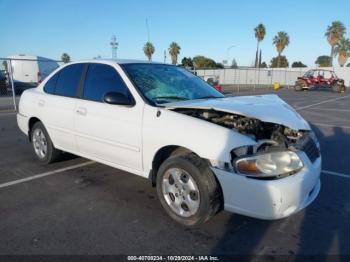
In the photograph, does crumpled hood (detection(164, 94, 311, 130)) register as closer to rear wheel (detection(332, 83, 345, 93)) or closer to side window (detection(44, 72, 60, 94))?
side window (detection(44, 72, 60, 94))

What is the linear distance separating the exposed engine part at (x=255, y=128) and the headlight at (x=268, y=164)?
21 centimetres

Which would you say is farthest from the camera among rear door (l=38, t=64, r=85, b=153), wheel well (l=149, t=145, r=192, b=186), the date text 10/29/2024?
rear door (l=38, t=64, r=85, b=153)

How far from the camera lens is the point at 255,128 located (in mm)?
3604

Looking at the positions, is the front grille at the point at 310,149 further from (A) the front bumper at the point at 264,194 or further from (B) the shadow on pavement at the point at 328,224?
(B) the shadow on pavement at the point at 328,224

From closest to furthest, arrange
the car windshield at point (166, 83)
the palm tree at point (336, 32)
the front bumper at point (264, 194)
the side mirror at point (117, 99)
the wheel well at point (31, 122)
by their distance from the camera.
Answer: the front bumper at point (264, 194) → the side mirror at point (117, 99) → the car windshield at point (166, 83) → the wheel well at point (31, 122) → the palm tree at point (336, 32)

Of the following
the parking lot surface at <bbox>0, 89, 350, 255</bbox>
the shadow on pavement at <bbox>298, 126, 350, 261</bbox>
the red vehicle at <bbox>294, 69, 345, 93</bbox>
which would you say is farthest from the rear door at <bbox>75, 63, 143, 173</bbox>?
the red vehicle at <bbox>294, 69, 345, 93</bbox>

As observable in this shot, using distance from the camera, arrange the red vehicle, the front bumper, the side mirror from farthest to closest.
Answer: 1. the red vehicle
2. the side mirror
3. the front bumper

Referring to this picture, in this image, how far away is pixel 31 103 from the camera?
209 inches

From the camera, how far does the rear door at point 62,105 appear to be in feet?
15.2

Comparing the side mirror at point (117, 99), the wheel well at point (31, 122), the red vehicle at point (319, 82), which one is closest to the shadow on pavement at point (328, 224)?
the side mirror at point (117, 99)

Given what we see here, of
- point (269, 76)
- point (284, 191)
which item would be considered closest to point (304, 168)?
point (284, 191)

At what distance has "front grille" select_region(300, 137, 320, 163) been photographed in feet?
11.2

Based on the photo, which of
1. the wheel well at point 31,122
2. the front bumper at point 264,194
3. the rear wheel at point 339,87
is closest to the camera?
the front bumper at point 264,194

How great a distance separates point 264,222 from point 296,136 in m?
1.02
